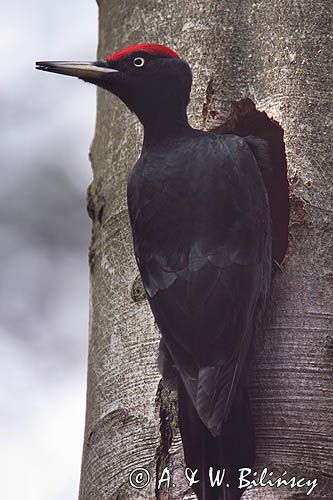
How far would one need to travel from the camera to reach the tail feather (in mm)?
3021

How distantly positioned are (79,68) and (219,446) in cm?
129

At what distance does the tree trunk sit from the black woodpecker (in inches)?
3.1

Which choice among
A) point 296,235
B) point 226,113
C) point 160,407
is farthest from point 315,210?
point 160,407

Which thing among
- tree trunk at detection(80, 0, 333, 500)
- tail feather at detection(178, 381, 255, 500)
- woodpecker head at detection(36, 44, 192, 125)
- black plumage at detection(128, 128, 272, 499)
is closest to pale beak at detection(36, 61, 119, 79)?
woodpecker head at detection(36, 44, 192, 125)

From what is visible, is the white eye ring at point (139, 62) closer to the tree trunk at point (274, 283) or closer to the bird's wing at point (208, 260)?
the tree trunk at point (274, 283)

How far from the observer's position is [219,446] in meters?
3.08

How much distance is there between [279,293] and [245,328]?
0.23 metres

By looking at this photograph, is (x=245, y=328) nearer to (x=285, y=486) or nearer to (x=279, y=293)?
(x=279, y=293)

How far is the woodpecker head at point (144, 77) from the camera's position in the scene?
3.65 metres
